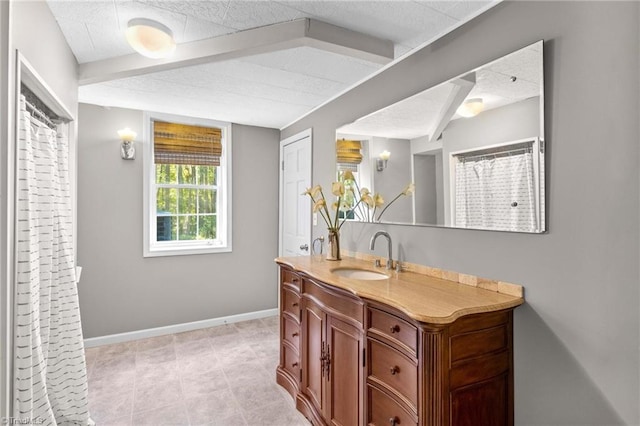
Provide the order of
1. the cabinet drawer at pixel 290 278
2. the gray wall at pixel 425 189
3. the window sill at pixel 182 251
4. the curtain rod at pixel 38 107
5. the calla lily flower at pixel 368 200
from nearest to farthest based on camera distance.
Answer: the curtain rod at pixel 38 107 < the gray wall at pixel 425 189 < the cabinet drawer at pixel 290 278 < the calla lily flower at pixel 368 200 < the window sill at pixel 182 251

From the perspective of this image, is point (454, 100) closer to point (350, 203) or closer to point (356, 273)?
point (350, 203)

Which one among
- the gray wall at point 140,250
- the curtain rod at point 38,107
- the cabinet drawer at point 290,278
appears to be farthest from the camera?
the gray wall at point 140,250

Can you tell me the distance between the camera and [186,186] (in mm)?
3734

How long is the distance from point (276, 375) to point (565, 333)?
77.8 inches

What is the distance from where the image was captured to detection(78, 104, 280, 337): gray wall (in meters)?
3.23

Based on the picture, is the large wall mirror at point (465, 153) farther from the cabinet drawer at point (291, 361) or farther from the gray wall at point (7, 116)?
the gray wall at point (7, 116)

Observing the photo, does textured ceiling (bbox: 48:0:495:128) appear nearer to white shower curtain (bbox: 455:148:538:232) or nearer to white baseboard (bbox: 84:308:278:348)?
white shower curtain (bbox: 455:148:538:232)

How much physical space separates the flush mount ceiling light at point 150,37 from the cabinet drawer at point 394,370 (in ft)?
6.35

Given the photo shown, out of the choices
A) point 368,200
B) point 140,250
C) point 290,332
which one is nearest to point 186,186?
point 140,250

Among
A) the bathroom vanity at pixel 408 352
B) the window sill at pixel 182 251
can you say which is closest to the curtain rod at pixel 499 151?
the bathroom vanity at pixel 408 352

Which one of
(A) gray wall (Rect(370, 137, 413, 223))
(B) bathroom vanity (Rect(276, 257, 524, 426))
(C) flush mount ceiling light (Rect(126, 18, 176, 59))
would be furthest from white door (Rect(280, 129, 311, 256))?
(C) flush mount ceiling light (Rect(126, 18, 176, 59))

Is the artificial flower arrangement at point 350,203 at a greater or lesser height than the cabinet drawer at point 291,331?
greater

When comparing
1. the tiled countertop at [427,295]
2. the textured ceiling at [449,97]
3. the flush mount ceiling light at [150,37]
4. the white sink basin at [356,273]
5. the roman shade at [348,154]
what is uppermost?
the flush mount ceiling light at [150,37]

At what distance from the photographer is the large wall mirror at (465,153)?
4.89ft
